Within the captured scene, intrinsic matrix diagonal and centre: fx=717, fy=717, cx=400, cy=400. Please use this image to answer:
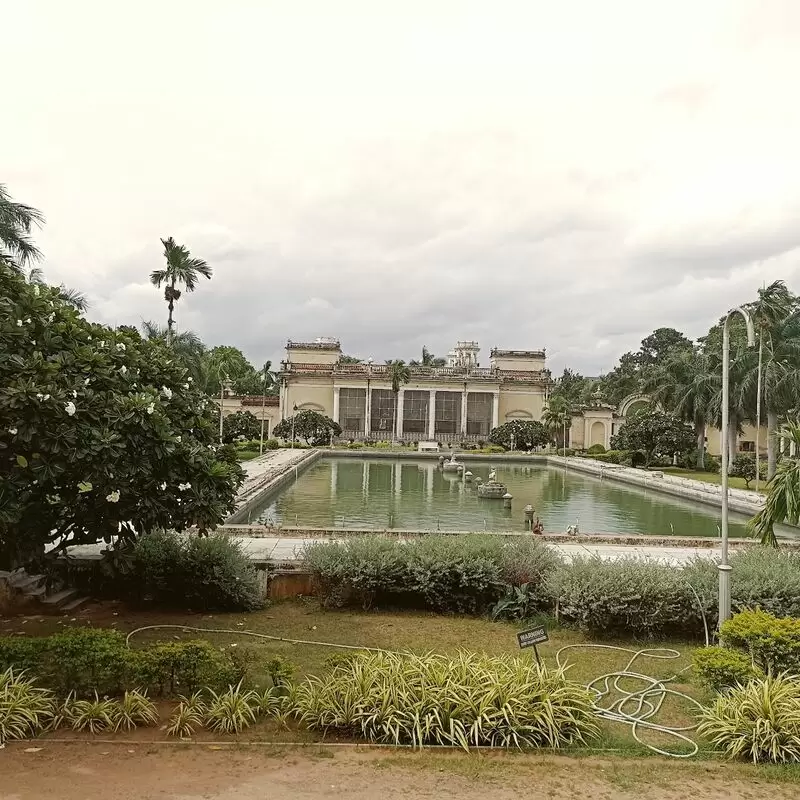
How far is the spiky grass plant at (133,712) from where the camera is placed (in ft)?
19.8

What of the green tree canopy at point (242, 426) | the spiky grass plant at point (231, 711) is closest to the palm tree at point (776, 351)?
the spiky grass plant at point (231, 711)

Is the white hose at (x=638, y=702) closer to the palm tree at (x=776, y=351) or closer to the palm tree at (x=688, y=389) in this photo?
the palm tree at (x=776, y=351)

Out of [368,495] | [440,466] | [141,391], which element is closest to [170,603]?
[141,391]

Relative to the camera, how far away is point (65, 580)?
10320 mm

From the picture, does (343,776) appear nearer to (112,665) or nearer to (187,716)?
(187,716)

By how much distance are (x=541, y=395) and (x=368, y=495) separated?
43.8 metres

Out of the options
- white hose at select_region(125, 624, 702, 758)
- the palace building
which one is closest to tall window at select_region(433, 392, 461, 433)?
the palace building

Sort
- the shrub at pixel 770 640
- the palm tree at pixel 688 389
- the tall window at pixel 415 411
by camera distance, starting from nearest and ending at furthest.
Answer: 1. the shrub at pixel 770 640
2. the palm tree at pixel 688 389
3. the tall window at pixel 415 411

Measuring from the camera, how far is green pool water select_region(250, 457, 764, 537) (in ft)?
66.8

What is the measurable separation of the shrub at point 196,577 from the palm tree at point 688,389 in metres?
32.3

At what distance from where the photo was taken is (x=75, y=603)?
995 centimetres

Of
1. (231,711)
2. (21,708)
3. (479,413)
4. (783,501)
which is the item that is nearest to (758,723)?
(231,711)

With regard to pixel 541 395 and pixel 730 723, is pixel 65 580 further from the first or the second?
pixel 541 395

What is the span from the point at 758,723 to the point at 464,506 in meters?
18.7
